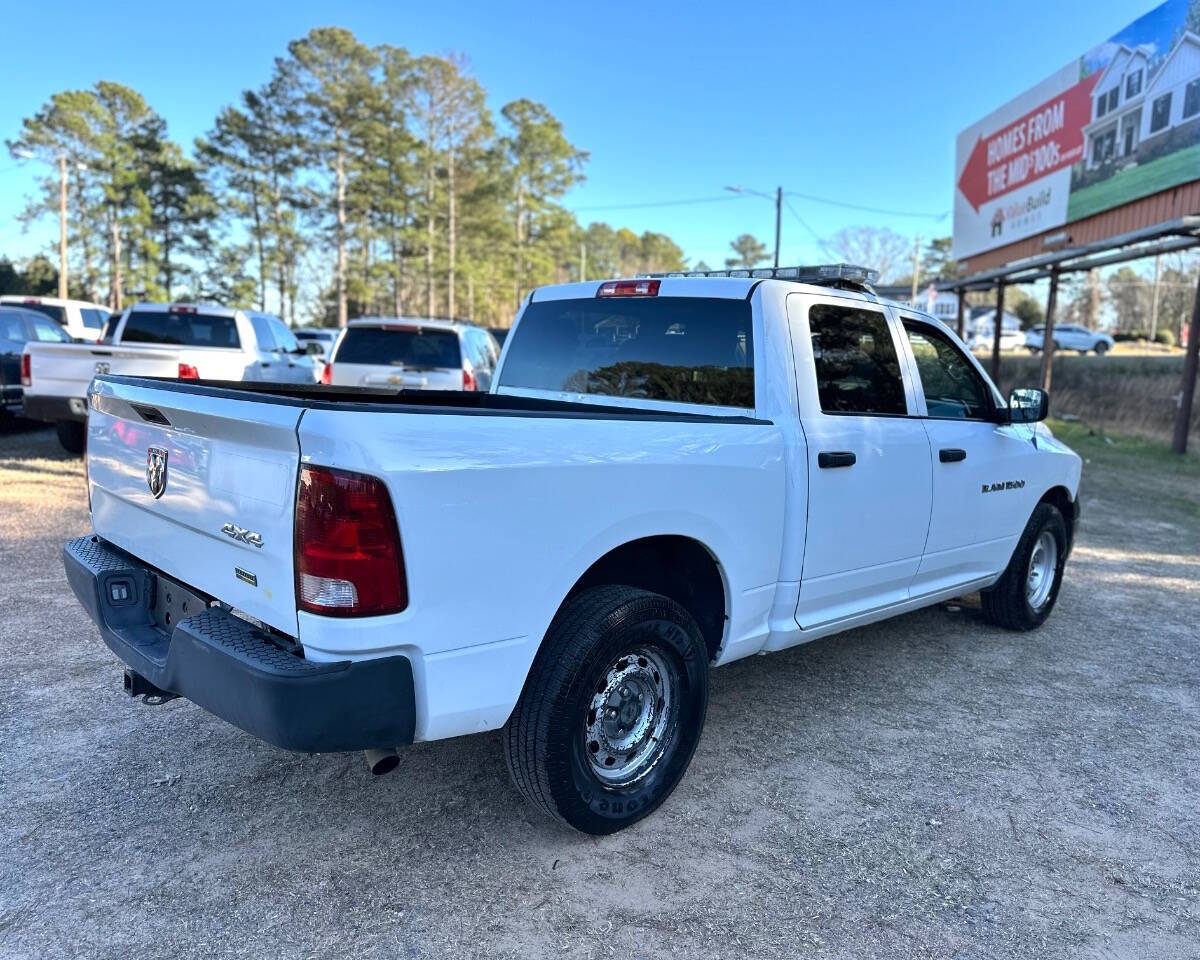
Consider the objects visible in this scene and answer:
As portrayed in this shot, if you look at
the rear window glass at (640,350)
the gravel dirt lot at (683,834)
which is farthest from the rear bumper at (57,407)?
the rear window glass at (640,350)

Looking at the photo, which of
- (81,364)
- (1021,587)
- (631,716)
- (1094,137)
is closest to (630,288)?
(631,716)

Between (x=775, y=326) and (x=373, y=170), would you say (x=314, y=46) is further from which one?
(x=775, y=326)

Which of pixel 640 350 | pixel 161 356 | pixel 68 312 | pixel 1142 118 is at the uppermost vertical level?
pixel 1142 118

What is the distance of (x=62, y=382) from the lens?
8656 millimetres

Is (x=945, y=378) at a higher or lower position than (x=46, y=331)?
lower

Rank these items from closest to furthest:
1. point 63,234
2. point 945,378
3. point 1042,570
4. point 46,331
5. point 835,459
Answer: point 835,459 < point 945,378 < point 1042,570 < point 46,331 < point 63,234

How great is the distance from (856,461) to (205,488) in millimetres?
2541

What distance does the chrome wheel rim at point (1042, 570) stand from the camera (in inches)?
211

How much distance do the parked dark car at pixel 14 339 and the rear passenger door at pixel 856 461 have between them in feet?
36.1

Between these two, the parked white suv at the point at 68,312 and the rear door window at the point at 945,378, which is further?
the parked white suv at the point at 68,312

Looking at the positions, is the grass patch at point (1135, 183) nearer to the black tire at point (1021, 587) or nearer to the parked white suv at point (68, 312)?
the black tire at point (1021, 587)

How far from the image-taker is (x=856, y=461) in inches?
143

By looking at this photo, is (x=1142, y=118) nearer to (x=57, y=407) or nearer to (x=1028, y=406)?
(x=1028, y=406)

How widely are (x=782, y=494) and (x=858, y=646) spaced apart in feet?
6.73
